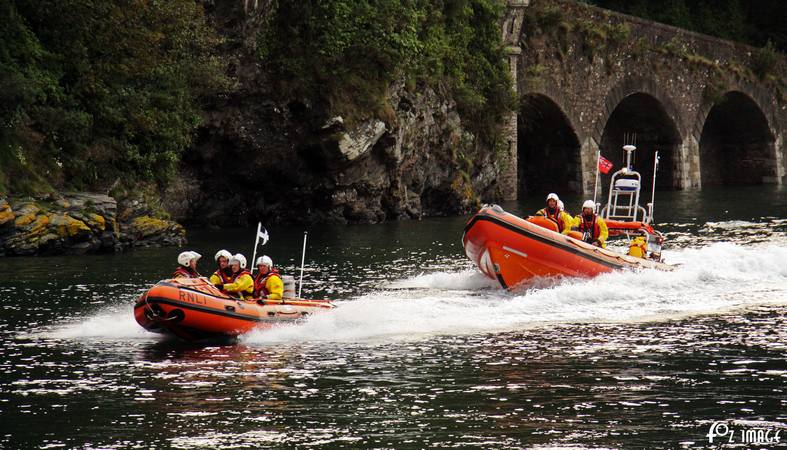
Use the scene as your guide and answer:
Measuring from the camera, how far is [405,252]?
92.9 ft

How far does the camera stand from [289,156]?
3622 centimetres

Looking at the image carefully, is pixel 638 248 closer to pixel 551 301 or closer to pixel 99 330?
pixel 551 301

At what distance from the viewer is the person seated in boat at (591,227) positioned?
23922 mm

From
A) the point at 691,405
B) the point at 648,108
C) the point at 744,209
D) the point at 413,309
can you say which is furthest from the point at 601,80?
the point at 691,405

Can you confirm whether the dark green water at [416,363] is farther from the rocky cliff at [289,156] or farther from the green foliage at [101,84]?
the rocky cliff at [289,156]

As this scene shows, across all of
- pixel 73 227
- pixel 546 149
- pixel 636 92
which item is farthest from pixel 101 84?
pixel 636 92

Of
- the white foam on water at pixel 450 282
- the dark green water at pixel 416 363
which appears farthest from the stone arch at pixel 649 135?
the white foam on water at pixel 450 282

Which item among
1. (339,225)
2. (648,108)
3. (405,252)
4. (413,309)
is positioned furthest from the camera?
(648,108)

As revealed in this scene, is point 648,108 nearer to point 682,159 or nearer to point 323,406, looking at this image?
point 682,159

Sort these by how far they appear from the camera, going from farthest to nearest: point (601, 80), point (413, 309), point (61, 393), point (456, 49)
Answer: point (601, 80) < point (456, 49) < point (413, 309) < point (61, 393)

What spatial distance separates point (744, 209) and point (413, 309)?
86.1ft

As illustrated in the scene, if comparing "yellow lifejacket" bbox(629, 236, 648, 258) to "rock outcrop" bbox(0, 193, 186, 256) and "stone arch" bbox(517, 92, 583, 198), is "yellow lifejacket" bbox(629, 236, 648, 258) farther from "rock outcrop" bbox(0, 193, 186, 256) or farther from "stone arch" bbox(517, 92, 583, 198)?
"stone arch" bbox(517, 92, 583, 198)

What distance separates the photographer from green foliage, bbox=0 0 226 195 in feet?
97.3

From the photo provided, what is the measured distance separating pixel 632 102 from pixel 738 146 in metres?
12.9
